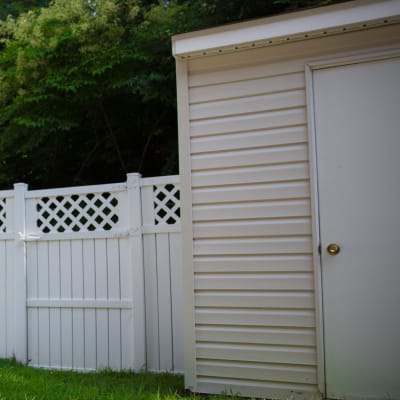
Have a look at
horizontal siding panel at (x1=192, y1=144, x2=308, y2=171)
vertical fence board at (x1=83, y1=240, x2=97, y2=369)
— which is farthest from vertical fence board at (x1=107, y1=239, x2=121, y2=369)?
horizontal siding panel at (x1=192, y1=144, x2=308, y2=171)

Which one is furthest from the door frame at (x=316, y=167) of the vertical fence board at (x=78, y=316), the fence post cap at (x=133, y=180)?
the vertical fence board at (x=78, y=316)

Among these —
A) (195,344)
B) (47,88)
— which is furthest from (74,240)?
(47,88)

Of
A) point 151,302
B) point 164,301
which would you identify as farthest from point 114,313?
point 164,301

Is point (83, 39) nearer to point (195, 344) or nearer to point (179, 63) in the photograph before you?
point (179, 63)

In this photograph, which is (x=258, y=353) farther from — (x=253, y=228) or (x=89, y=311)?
(x=89, y=311)

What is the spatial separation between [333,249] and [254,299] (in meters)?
0.65

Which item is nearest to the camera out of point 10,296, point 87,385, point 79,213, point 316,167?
point 316,167

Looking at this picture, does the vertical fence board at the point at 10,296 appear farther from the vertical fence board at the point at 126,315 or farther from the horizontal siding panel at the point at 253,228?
the horizontal siding panel at the point at 253,228

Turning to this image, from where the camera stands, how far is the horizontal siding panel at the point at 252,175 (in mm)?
3285

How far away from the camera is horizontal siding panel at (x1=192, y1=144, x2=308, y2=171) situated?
10.8 feet

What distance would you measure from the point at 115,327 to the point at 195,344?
1.15 m

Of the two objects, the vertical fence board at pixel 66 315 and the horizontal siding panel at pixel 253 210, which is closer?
the horizontal siding panel at pixel 253 210

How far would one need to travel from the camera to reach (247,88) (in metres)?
3.44

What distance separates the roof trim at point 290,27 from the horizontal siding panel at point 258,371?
2222mm
